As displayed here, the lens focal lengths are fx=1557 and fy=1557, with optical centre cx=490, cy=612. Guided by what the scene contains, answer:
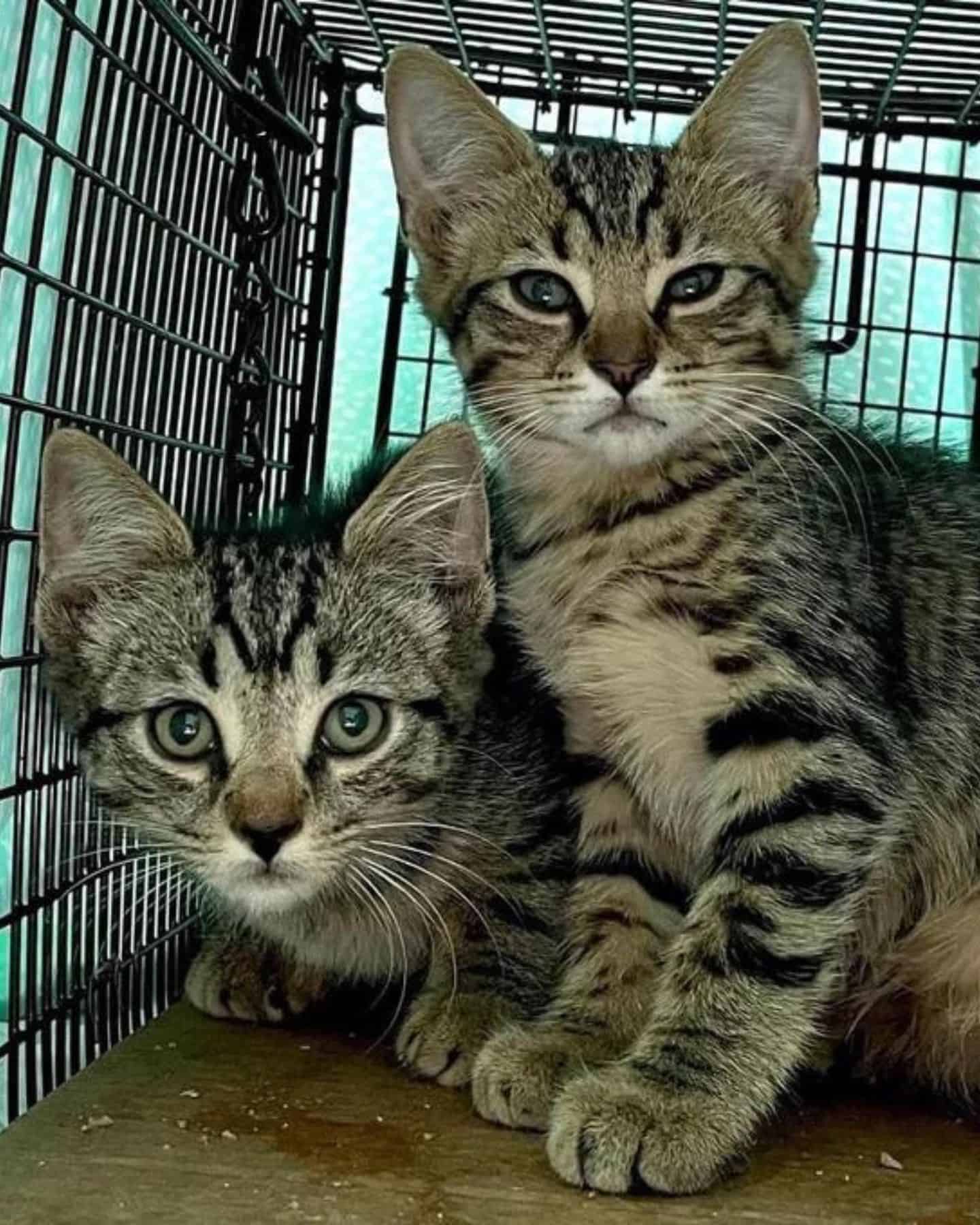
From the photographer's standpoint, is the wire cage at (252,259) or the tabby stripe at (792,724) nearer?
the tabby stripe at (792,724)

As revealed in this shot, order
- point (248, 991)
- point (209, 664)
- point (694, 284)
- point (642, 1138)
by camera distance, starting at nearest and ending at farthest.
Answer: point (642, 1138) → point (209, 664) → point (694, 284) → point (248, 991)

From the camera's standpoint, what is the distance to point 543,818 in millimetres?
1579

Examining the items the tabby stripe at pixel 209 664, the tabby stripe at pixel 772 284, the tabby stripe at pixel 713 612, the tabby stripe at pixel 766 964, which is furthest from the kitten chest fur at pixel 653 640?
the tabby stripe at pixel 209 664

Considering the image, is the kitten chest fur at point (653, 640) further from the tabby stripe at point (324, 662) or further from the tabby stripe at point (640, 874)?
the tabby stripe at point (324, 662)

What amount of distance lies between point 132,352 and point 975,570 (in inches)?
34.3

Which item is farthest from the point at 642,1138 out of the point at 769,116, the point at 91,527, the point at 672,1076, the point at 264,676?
the point at 769,116

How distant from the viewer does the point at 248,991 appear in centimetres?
161

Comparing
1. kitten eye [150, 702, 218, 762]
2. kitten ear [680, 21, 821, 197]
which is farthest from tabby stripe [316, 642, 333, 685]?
kitten ear [680, 21, 821, 197]

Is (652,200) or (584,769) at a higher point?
(652,200)

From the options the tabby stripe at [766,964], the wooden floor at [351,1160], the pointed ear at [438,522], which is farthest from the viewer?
the pointed ear at [438,522]

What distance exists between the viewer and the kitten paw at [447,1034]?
4.68 ft

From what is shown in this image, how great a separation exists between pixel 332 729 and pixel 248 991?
0.39m

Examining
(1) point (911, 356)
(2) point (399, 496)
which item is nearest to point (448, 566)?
(2) point (399, 496)

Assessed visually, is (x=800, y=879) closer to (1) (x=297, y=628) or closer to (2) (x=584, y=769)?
(2) (x=584, y=769)
